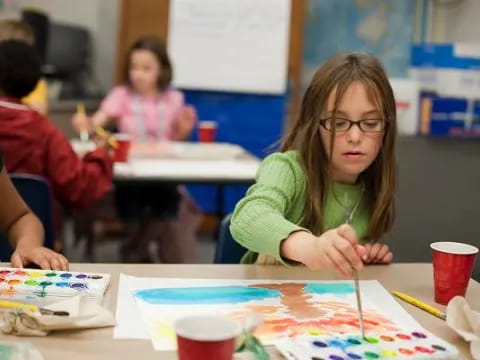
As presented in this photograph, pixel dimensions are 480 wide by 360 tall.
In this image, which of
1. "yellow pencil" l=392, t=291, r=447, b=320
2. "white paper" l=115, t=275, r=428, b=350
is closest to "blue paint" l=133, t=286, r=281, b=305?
"white paper" l=115, t=275, r=428, b=350

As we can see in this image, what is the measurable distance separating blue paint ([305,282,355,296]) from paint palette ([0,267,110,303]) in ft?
1.23

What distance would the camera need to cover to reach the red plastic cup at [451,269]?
4.21 feet

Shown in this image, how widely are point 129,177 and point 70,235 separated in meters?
1.90

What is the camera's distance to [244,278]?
139 centimetres

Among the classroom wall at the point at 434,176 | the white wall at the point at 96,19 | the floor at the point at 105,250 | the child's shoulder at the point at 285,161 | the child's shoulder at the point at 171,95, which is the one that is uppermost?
the white wall at the point at 96,19

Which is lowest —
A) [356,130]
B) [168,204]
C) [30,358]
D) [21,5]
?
[168,204]

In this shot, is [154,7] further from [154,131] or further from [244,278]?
[244,278]

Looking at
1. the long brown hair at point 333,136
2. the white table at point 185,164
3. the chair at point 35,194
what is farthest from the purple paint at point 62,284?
the white table at point 185,164

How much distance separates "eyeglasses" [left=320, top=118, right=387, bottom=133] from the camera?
1477mm

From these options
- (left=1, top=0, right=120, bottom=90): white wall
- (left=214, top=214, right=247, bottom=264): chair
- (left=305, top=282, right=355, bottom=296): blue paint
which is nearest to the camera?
(left=305, top=282, right=355, bottom=296): blue paint

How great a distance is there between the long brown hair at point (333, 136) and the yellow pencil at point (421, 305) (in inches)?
12.3

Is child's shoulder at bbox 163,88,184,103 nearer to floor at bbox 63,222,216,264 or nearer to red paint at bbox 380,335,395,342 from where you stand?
floor at bbox 63,222,216,264

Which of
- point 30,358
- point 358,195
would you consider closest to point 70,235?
point 358,195

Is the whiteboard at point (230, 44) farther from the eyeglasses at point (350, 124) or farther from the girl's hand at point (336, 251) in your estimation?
the girl's hand at point (336, 251)
